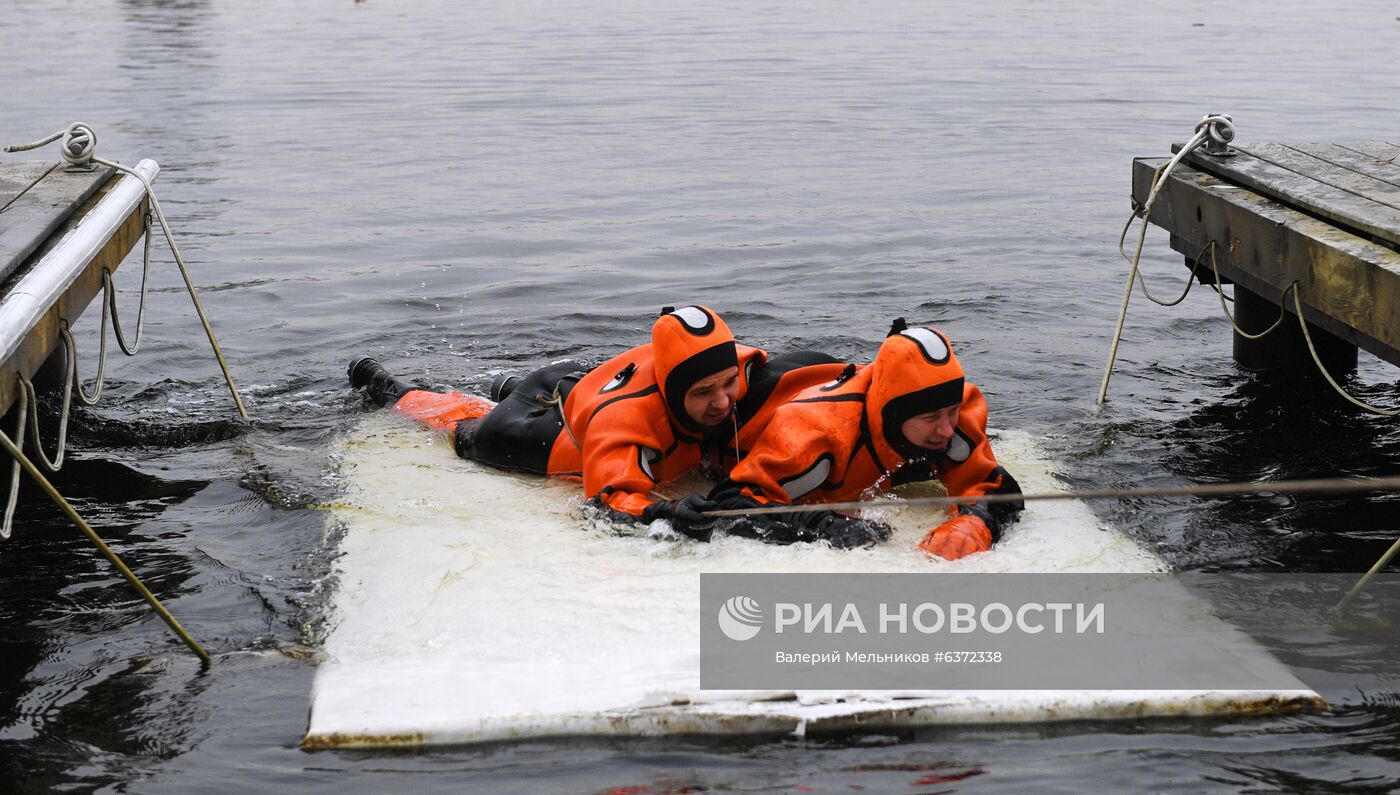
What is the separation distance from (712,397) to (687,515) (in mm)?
530

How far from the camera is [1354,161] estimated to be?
725 cm

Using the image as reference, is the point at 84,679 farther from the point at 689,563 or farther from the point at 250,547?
the point at 689,563

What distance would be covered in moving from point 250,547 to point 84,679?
1.24 metres

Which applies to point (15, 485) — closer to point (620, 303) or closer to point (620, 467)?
point (620, 467)

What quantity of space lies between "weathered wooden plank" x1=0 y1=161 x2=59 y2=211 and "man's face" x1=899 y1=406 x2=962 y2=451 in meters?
4.15

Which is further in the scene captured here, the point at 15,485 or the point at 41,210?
the point at 41,210

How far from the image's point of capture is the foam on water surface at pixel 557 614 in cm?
434

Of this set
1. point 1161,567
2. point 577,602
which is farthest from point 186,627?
point 1161,567

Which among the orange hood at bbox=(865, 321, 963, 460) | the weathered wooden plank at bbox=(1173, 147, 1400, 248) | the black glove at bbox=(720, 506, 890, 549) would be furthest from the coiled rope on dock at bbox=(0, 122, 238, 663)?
the weathered wooden plank at bbox=(1173, 147, 1400, 248)

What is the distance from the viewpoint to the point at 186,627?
514 centimetres

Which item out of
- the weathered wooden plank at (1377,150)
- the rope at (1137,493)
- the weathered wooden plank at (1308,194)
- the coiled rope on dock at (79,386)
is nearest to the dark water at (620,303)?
the coiled rope on dock at (79,386)

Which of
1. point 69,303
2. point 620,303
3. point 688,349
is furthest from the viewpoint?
point 620,303

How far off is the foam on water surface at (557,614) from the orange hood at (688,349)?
614mm

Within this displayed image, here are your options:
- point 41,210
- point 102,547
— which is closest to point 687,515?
point 102,547
